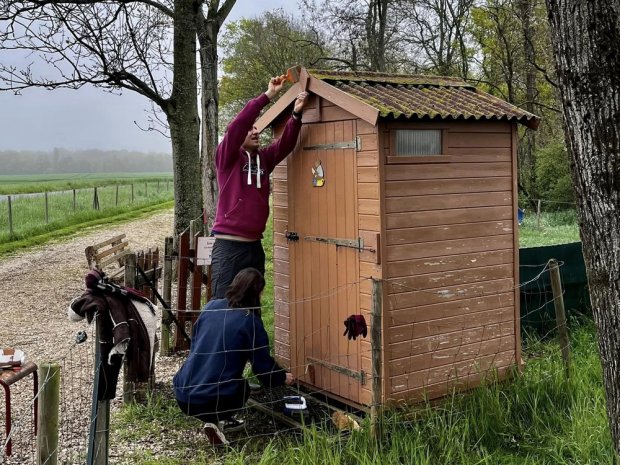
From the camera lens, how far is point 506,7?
21.7 meters

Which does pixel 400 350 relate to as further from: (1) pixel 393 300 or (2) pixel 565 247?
(2) pixel 565 247

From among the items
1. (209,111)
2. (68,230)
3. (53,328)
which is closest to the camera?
(53,328)

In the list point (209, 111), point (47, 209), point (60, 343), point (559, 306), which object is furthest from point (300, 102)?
point (47, 209)

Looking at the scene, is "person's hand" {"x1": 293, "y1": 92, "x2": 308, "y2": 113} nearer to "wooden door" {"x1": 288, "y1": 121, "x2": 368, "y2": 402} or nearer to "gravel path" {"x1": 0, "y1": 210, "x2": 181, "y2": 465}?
"wooden door" {"x1": 288, "y1": 121, "x2": 368, "y2": 402}

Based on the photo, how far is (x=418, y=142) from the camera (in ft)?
18.3

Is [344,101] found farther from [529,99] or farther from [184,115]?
[529,99]

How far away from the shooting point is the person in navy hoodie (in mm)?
4902

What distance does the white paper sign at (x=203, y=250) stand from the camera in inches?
288

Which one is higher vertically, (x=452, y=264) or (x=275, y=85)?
(x=275, y=85)

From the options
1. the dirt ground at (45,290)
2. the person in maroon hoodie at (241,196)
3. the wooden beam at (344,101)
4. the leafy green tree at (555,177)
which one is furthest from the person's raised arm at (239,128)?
the leafy green tree at (555,177)

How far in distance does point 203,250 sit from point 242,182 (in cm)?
159

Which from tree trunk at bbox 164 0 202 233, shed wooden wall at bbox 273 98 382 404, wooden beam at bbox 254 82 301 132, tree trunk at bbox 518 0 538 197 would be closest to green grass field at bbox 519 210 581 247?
tree trunk at bbox 518 0 538 197

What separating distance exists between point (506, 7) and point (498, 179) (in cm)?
1750

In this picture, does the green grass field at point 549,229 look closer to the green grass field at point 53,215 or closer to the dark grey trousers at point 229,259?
the dark grey trousers at point 229,259
